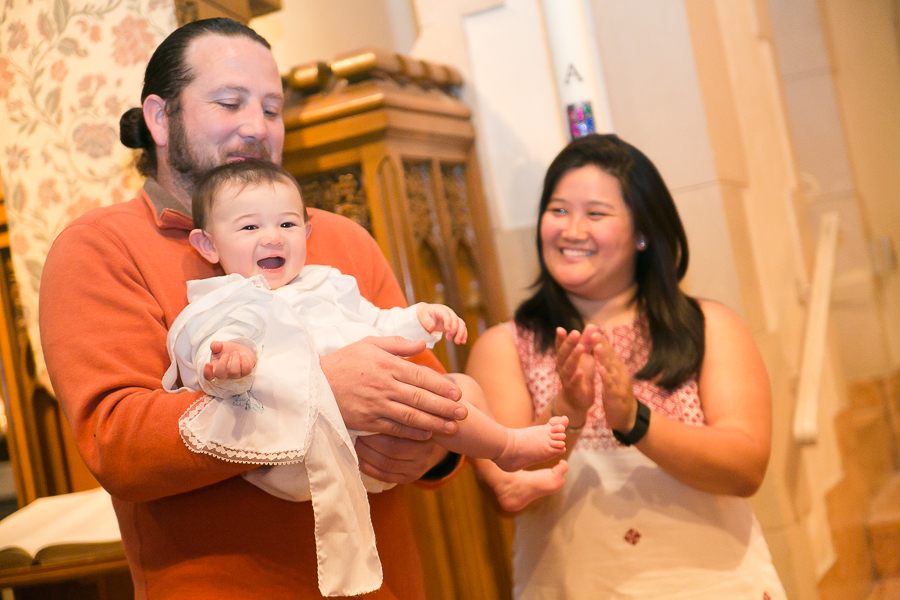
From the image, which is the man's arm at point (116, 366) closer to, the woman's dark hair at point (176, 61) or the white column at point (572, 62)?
the woman's dark hair at point (176, 61)

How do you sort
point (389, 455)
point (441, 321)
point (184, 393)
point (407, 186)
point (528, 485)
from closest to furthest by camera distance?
point (184, 393), point (389, 455), point (441, 321), point (528, 485), point (407, 186)

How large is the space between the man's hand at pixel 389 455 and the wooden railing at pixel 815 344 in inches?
88.2

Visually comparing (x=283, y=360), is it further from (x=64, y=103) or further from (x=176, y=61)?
(x=64, y=103)

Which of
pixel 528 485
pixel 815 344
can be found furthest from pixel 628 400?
pixel 815 344

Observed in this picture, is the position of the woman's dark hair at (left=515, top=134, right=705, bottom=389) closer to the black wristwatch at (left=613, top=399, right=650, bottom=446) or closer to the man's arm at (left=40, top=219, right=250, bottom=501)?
the black wristwatch at (left=613, top=399, right=650, bottom=446)

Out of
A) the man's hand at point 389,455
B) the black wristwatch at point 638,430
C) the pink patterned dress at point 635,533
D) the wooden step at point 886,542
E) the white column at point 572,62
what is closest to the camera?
the man's hand at point 389,455

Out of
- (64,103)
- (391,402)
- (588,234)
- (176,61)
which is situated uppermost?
(64,103)

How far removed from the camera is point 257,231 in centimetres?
156

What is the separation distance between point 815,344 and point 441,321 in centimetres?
280

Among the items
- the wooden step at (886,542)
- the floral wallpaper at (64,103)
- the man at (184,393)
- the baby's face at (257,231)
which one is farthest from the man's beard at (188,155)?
the wooden step at (886,542)

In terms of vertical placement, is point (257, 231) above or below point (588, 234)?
above

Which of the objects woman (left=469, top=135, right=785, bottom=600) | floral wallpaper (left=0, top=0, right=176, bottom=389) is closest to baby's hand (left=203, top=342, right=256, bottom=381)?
woman (left=469, top=135, right=785, bottom=600)

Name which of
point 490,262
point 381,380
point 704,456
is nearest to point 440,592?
point 704,456

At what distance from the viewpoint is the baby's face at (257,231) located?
1554 millimetres
